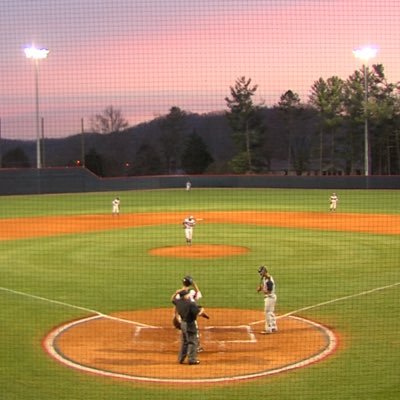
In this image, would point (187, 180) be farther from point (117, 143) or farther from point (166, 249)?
point (166, 249)

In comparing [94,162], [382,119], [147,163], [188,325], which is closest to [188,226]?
[188,325]

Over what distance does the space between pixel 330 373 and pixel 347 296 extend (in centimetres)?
415

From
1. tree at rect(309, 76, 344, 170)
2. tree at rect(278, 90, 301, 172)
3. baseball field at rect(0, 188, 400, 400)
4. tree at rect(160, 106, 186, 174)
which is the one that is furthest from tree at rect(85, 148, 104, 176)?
baseball field at rect(0, 188, 400, 400)

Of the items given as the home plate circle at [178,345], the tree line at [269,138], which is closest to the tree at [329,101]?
the tree line at [269,138]

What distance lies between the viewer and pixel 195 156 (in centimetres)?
3775

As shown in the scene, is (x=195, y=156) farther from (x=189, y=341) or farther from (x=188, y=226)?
(x=189, y=341)

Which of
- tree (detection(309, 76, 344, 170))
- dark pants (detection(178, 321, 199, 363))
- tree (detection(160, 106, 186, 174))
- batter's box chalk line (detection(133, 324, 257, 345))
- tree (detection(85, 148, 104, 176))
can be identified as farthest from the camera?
tree (detection(85, 148, 104, 176))

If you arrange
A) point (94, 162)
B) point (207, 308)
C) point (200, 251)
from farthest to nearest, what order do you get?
point (94, 162), point (200, 251), point (207, 308)

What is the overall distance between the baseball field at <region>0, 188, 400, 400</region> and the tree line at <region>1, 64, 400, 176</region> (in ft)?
31.4

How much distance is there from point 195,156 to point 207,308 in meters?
27.7

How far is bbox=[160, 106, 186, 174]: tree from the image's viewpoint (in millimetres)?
32281

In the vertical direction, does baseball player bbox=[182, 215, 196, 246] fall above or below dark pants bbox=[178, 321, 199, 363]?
above

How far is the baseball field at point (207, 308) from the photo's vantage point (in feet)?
22.8

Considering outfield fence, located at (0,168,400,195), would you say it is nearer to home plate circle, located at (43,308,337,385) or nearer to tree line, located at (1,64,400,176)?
tree line, located at (1,64,400,176)
